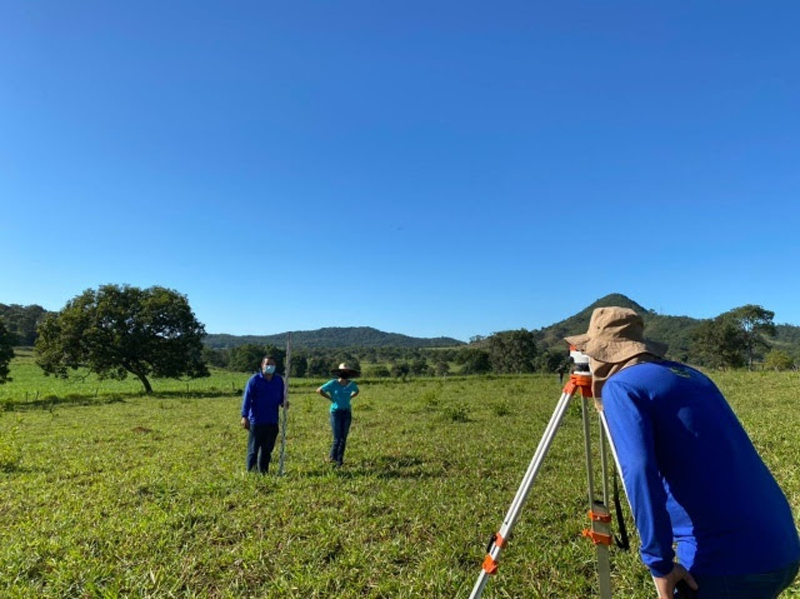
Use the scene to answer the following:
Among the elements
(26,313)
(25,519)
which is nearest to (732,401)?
(25,519)

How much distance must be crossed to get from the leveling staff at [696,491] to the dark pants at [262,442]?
7.27 meters

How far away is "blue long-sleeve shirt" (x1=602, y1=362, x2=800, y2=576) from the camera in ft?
6.42

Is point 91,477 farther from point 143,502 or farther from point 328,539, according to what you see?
point 328,539

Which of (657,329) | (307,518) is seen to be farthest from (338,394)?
(657,329)

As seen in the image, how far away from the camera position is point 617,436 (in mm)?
2125

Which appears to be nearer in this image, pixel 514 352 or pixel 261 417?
pixel 261 417

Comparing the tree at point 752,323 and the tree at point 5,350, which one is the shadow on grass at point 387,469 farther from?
the tree at point 752,323

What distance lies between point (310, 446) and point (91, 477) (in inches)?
175

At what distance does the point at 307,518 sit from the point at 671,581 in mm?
4786

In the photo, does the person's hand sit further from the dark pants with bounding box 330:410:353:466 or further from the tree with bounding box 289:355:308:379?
the tree with bounding box 289:355:308:379

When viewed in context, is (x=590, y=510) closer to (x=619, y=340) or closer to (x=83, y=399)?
(x=619, y=340)

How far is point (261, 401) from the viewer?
8.44 m

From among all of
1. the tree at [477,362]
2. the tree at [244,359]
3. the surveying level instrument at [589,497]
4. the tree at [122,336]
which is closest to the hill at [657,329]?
the tree at [477,362]

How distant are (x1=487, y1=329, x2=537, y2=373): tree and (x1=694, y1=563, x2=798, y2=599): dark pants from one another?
8098 centimetres
